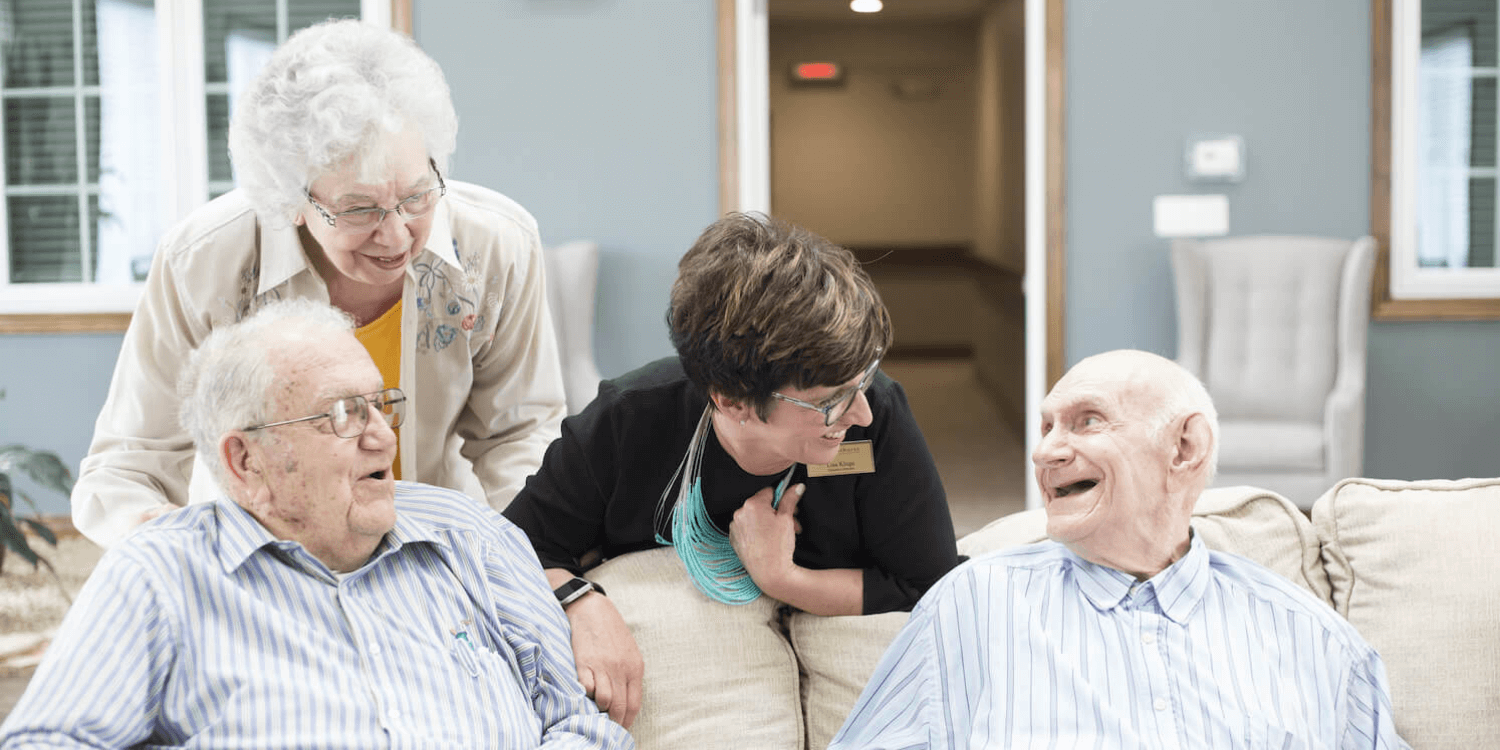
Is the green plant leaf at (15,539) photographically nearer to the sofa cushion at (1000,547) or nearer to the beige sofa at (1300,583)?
the beige sofa at (1300,583)

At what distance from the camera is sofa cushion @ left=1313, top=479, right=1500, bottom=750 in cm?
174

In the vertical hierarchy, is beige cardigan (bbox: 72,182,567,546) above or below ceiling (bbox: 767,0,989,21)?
below

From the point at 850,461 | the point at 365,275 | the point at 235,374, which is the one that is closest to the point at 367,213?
the point at 365,275

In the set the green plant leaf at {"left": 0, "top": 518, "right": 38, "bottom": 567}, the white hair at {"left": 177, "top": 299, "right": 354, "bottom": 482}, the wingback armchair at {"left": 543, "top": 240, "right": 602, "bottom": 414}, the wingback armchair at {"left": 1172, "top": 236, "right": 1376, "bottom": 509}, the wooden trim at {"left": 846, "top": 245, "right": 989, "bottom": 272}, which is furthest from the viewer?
the wooden trim at {"left": 846, "top": 245, "right": 989, "bottom": 272}

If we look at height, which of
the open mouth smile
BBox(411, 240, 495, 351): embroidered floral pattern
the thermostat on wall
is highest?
the thermostat on wall

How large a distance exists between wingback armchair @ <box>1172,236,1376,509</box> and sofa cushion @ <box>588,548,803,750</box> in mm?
3047

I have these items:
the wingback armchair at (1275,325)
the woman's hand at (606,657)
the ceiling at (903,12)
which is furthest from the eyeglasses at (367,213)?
the ceiling at (903,12)

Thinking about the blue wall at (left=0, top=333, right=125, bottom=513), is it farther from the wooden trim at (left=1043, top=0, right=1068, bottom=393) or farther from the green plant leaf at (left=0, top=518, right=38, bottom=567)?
the wooden trim at (left=1043, top=0, right=1068, bottom=393)

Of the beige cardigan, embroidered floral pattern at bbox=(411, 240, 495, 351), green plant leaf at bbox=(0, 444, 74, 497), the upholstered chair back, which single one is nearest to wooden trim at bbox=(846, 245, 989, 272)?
the upholstered chair back

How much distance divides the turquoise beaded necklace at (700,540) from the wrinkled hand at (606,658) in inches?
5.9

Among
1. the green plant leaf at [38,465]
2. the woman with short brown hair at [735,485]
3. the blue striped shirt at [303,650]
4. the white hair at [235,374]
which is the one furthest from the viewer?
the green plant leaf at [38,465]

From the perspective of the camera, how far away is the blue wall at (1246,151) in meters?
4.88

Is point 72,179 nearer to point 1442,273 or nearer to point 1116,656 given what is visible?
point 1116,656

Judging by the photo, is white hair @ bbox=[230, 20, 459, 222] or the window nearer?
white hair @ bbox=[230, 20, 459, 222]
